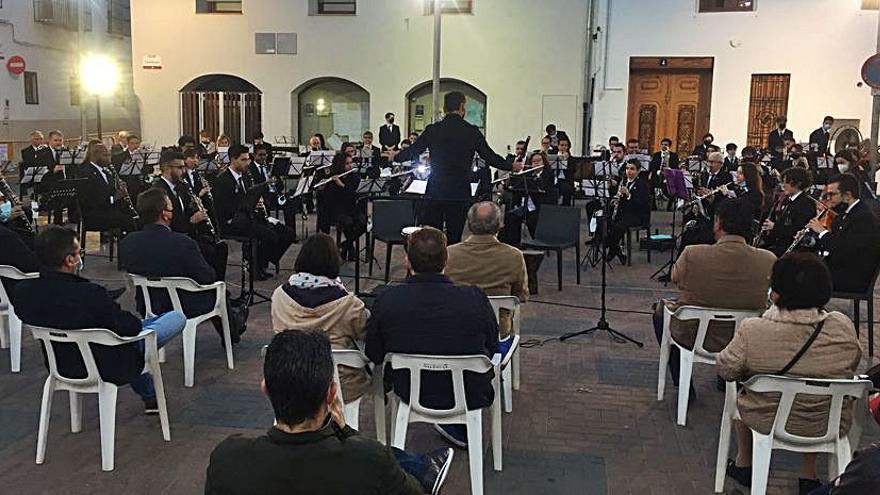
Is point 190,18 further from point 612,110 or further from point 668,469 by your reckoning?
point 668,469

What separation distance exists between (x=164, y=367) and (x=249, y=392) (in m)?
0.86

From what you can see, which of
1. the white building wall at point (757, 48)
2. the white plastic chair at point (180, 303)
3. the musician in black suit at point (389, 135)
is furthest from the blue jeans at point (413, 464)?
the musician in black suit at point (389, 135)

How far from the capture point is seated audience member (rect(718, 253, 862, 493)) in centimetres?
342

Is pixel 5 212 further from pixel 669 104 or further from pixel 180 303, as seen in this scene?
pixel 669 104

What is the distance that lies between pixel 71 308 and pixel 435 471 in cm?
221

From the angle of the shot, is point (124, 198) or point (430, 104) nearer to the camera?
point (124, 198)

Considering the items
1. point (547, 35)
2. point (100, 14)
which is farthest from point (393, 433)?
point (100, 14)

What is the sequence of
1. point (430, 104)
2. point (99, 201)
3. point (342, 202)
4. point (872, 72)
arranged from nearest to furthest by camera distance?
point (99, 201)
point (342, 202)
point (872, 72)
point (430, 104)

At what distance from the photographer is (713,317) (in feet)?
14.6

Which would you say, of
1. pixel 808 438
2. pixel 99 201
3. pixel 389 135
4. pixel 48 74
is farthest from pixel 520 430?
pixel 48 74

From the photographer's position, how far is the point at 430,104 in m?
18.9

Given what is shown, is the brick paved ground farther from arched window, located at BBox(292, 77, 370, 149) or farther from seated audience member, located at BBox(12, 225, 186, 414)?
arched window, located at BBox(292, 77, 370, 149)

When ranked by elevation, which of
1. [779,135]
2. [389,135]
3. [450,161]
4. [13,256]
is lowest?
[13,256]

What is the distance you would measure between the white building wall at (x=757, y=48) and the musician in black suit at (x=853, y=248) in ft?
34.0
